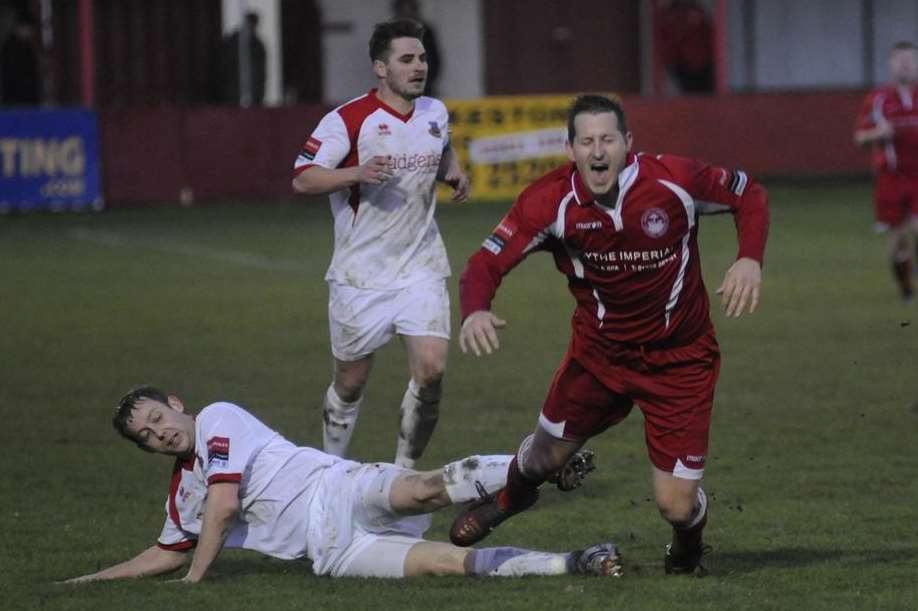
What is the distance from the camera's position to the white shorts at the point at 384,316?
9031 millimetres

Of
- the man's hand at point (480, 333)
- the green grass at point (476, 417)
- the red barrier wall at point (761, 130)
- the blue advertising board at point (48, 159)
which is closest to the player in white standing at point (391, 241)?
the green grass at point (476, 417)

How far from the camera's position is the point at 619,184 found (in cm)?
687

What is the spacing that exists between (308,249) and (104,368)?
818cm

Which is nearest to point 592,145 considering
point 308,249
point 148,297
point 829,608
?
point 829,608

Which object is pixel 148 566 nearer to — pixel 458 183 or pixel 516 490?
pixel 516 490

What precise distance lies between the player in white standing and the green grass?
82 centimetres

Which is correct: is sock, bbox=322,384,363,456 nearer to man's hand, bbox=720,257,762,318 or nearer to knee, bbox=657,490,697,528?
knee, bbox=657,490,697,528

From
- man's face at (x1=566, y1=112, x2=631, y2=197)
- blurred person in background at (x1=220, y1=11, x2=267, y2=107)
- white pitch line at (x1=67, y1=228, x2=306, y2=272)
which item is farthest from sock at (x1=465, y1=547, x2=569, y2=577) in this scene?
blurred person in background at (x1=220, y1=11, x2=267, y2=107)

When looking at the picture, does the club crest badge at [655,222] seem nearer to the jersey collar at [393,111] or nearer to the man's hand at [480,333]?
the man's hand at [480,333]

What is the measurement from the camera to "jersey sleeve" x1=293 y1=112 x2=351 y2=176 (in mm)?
8812

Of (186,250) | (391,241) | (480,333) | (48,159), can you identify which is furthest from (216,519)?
(48,159)

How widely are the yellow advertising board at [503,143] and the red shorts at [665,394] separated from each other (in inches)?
738

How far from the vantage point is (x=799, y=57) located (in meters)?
32.2

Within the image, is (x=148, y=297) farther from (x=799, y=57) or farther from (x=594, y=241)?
(x=799, y=57)
